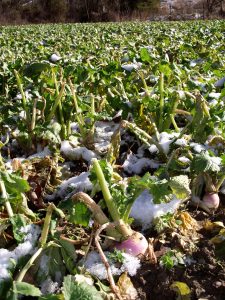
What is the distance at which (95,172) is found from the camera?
175 cm

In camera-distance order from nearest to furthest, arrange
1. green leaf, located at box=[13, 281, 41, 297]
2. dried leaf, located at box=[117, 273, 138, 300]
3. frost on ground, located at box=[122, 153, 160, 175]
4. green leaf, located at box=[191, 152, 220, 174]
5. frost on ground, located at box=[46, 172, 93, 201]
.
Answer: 1. green leaf, located at box=[13, 281, 41, 297]
2. dried leaf, located at box=[117, 273, 138, 300]
3. green leaf, located at box=[191, 152, 220, 174]
4. frost on ground, located at box=[46, 172, 93, 201]
5. frost on ground, located at box=[122, 153, 160, 175]

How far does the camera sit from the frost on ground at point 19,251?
5.09 ft

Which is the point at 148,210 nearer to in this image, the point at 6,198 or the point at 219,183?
the point at 219,183

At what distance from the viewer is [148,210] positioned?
1975 mm

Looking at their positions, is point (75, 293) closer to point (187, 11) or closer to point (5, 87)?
A: point (5, 87)

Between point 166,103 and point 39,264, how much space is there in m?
1.50

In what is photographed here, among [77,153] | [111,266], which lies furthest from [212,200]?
[77,153]

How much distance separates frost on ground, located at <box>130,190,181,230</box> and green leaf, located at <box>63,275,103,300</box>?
63 cm

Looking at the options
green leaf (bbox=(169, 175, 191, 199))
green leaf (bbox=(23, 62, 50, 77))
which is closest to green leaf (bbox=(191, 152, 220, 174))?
green leaf (bbox=(169, 175, 191, 199))

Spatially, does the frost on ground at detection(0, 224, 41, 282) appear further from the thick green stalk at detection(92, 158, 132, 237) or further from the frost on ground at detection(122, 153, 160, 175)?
the frost on ground at detection(122, 153, 160, 175)

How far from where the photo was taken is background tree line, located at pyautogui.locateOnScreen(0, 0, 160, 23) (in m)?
31.0

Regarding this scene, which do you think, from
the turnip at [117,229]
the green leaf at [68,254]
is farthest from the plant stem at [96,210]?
the green leaf at [68,254]

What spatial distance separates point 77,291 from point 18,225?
50 cm

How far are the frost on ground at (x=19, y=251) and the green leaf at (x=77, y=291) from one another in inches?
11.1
